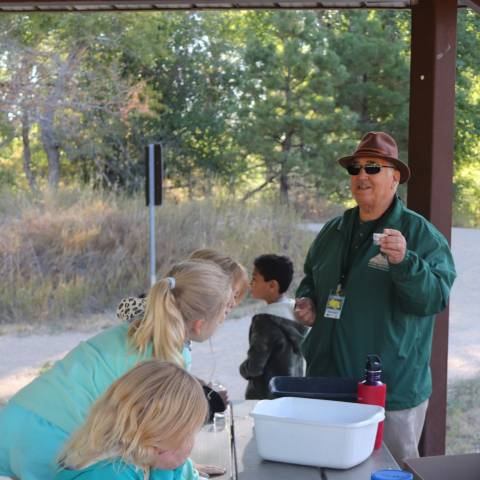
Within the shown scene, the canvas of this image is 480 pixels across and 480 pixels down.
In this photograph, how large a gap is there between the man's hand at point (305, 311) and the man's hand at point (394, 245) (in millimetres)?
558

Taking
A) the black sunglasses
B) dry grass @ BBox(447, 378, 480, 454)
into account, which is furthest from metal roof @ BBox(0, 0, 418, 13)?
dry grass @ BBox(447, 378, 480, 454)

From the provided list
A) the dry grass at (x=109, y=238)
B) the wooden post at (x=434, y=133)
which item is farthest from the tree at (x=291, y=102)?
the wooden post at (x=434, y=133)

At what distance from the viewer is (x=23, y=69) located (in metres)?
13.5

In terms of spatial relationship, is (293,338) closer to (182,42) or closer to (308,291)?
(308,291)

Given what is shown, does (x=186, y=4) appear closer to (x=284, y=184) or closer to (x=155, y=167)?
(x=155, y=167)

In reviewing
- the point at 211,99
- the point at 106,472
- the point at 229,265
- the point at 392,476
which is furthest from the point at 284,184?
the point at 106,472

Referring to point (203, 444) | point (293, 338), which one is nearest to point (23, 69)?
point (293, 338)

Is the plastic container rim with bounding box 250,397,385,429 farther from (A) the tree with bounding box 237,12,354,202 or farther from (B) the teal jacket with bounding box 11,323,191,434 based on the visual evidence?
(A) the tree with bounding box 237,12,354,202

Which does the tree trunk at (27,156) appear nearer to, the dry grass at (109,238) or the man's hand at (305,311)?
the dry grass at (109,238)

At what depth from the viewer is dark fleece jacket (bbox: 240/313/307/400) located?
3.76 metres

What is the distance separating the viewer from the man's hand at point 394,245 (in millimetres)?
2762

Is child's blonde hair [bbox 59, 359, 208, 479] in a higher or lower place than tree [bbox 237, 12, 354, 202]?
lower

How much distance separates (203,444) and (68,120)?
12115mm

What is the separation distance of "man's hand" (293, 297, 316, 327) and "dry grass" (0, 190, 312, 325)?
8.36 metres
